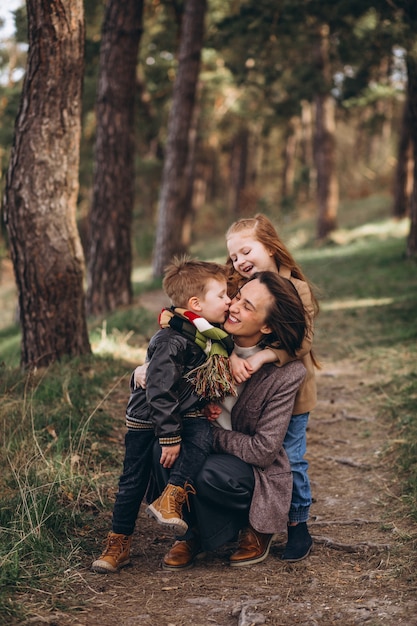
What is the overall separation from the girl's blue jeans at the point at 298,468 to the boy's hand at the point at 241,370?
474mm

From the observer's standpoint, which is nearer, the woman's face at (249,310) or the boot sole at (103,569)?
the boot sole at (103,569)

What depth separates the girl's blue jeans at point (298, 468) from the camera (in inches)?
161

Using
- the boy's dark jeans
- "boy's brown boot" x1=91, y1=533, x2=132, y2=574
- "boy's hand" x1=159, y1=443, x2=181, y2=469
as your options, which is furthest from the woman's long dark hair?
"boy's brown boot" x1=91, y1=533, x2=132, y2=574

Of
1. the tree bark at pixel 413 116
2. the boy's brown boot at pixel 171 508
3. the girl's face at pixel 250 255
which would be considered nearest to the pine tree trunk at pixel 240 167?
the tree bark at pixel 413 116

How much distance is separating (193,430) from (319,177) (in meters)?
18.3

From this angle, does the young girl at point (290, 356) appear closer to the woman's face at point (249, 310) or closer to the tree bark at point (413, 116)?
the woman's face at point (249, 310)

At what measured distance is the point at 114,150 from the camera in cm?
1035

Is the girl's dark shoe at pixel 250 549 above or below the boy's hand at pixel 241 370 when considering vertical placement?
below

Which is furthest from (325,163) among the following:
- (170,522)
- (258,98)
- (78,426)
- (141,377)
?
(170,522)

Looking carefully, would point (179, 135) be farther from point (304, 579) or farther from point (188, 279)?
point (304, 579)

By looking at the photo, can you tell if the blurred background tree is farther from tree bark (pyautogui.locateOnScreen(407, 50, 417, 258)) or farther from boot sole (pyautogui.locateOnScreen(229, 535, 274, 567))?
boot sole (pyautogui.locateOnScreen(229, 535, 274, 567))

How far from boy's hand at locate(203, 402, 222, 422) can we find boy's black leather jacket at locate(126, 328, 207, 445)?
5 cm

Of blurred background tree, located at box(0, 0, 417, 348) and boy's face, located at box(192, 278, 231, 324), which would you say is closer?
boy's face, located at box(192, 278, 231, 324)

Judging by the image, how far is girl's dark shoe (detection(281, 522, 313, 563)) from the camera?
4.01 m
